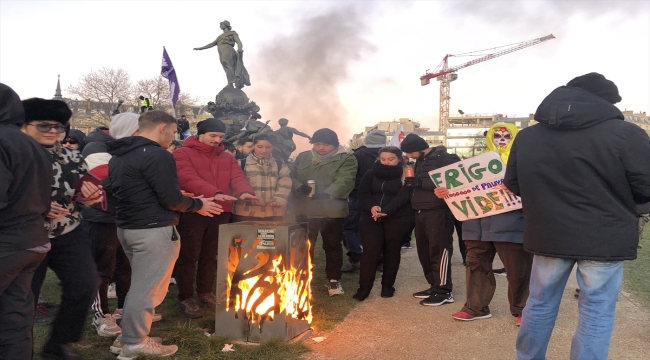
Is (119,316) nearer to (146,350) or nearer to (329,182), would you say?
(146,350)

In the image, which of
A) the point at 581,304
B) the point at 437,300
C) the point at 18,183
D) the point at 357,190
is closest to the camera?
the point at 18,183

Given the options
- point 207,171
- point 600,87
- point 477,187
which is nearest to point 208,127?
point 207,171

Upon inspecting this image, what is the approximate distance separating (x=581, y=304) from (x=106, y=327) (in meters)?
3.75

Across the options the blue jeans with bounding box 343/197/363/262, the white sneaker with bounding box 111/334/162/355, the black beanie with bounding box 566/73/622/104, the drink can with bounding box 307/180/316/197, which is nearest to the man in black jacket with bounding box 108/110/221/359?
the white sneaker with bounding box 111/334/162/355

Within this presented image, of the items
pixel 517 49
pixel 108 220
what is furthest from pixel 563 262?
pixel 517 49

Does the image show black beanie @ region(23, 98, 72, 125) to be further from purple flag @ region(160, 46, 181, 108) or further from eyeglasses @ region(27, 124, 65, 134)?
purple flag @ region(160, 46, 181, 108)

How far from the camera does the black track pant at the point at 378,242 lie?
19.3 ft

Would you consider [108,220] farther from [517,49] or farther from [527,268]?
[517,49]

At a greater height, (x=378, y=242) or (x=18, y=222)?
(x=18, y=222)

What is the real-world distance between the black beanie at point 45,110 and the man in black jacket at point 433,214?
11.1 ft

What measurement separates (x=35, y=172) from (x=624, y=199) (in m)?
3.40

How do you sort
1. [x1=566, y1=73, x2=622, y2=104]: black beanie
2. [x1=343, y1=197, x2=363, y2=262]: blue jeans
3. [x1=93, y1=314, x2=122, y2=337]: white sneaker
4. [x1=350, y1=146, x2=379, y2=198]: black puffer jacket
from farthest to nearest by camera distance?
[x1=343, y1=197, x2=363, y2=262]: blue jeans, [x1=350, y1=146, x2=379, y2=198]: black puffer jacket, [x1=93, y1=314, x2=122, y2=337]: white sneaker, [x1=566, y1=73, x2=622, y2=104]: black beanie

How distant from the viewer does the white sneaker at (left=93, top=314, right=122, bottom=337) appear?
4.46 metres

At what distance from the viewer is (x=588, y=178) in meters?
3.02
